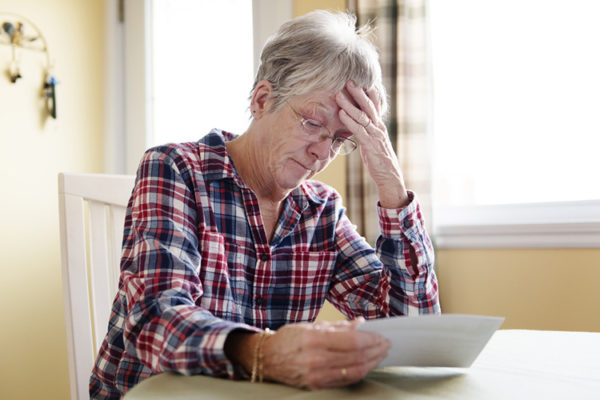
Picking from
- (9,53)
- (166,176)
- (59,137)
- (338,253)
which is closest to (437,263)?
(338,253)

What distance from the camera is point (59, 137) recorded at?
104 inches

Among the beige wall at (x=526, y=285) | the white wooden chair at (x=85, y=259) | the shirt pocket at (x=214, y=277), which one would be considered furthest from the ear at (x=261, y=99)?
the beige wall at (x=526, y=285)

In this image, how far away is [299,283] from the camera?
1238mm

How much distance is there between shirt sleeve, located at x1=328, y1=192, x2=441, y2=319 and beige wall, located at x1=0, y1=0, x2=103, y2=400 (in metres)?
1.66

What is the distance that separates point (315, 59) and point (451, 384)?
68cm

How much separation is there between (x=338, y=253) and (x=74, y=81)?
1.98 metres

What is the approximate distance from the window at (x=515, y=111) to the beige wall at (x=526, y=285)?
0.10 metres

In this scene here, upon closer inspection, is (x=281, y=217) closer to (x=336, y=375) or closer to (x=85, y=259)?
(x=85, y=259)

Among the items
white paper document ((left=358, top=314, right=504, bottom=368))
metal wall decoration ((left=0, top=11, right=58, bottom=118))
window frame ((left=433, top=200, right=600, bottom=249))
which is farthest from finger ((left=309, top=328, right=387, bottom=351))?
metal wall decoration ((left=0, top=11, right=58, bottom=118))

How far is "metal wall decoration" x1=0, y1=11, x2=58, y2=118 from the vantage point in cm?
244

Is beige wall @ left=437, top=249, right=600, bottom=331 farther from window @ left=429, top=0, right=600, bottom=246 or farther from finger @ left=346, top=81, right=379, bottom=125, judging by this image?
finger @ left=346, top=81, right=379, bottom=125

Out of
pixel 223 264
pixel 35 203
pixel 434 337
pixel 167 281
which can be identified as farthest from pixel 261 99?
pixel 35 203

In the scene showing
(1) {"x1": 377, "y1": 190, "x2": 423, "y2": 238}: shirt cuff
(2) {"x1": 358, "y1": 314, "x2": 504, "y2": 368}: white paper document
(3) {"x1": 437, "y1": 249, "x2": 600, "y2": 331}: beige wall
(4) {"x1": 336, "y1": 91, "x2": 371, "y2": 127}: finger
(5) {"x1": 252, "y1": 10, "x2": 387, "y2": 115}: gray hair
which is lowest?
(3) {"x1": 437, "y1": 249, "x2": 600, "y2": 331}: beige wall

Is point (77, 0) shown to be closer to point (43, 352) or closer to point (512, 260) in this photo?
point (43, 352)
